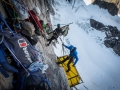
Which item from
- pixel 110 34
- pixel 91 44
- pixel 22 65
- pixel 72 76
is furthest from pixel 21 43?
pixel 110 34

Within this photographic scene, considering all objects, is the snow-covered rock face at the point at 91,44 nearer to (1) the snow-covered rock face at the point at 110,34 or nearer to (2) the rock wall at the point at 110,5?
(1) the snow-covered rock face at the point at 110,34

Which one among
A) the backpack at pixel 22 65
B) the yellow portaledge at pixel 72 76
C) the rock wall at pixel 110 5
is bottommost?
the yellow portaledge at pixel 72 76

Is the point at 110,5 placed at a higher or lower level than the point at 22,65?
higher

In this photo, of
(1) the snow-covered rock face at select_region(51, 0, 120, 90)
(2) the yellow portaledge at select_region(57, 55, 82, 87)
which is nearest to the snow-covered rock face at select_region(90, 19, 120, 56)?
(1) the snow-covered rock face at select_region(51, 0, 120, 90)

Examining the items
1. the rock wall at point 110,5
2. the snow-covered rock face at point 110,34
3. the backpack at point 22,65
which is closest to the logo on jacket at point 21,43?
the backpack at point 22,65

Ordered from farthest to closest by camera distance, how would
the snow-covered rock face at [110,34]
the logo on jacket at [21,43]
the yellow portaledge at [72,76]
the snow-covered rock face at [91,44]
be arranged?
1. the snow-covered rock face at [110,34]
2. the snow-covered rock face at [91,44]
3. the yellow portaledge at [72,76]
4. the logo on jacket at [21,43]

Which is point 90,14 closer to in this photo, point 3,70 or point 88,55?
point 88,55

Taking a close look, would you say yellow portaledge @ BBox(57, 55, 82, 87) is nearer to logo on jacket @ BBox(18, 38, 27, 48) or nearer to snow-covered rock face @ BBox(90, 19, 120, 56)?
logo on jacket @ BBox(18, 38, 27, 48)

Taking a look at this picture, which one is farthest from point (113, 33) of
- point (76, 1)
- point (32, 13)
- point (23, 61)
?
point (23, 61)

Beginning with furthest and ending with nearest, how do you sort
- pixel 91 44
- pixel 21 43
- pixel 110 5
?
pixel 110 5 → pixel 91 44 → pixel 21 43

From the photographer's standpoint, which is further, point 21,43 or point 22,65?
point 21,43

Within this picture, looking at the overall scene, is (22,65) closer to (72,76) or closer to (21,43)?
(21,43)

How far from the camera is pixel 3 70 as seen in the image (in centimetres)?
349

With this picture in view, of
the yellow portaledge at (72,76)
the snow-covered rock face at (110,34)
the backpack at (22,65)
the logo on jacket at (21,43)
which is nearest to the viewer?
the backpack at (22,65)
